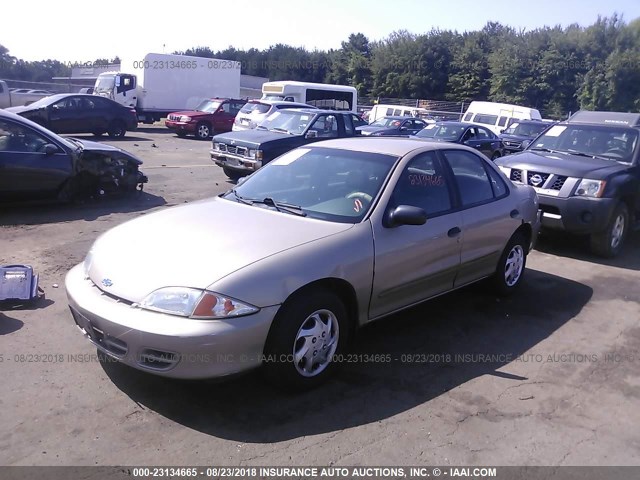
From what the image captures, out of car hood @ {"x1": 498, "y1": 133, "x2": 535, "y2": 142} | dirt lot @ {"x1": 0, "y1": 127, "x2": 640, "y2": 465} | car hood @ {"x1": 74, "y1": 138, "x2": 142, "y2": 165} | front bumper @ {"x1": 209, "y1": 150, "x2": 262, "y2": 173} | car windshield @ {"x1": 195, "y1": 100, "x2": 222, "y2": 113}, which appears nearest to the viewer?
dirt lot @ {"x1": 0, "y1": 127, "x2": 640, "y2": 465}

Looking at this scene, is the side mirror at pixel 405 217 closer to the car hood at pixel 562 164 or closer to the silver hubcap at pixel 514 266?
the silver hubcap at pixel 514 266

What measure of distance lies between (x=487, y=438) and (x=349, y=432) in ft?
2.75

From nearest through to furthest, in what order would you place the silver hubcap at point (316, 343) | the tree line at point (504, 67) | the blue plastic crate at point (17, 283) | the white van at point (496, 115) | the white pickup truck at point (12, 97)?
1. the silver hubcap at point (316, 343)
2. the blue plastic crate at point (17, 283)
3. the white pickup truck at point (12, 97)
4. the white van at point (496, 115)
5. the tree line at point (504, 67)

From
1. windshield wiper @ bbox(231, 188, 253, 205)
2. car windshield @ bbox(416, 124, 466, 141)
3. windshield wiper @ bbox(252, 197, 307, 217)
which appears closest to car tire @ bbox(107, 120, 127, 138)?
car windshield @ bbox(416, 124, 466, 141)

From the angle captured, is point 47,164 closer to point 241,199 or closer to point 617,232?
point 241,199

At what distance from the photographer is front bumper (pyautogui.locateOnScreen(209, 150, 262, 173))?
11697 millimetres

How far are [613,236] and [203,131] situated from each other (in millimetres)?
18322

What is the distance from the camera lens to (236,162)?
12.0m

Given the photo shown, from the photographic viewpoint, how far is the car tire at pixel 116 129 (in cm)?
2081

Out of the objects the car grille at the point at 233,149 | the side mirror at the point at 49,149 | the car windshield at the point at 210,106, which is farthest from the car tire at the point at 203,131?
the side mirror at the point at 49,149

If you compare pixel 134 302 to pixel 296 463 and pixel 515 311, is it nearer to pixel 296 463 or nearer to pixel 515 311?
pixel 296 463

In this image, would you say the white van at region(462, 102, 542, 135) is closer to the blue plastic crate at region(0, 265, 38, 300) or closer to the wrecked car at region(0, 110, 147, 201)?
the wrecked car at region(0, 110, 147, 201)

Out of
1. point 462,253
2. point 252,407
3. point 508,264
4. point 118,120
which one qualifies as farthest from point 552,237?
point 118,120

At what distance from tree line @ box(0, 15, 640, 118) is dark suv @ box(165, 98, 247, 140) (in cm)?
3349
